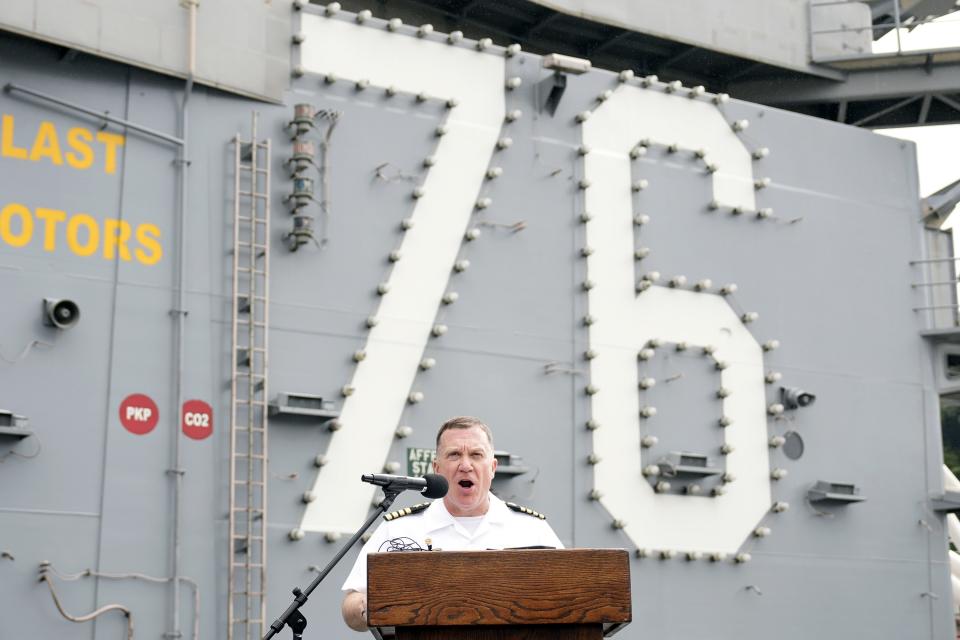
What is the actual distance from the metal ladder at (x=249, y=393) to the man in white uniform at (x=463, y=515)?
4.44m

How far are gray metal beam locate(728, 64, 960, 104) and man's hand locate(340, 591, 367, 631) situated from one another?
10226 millimetres

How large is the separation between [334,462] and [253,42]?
288cm

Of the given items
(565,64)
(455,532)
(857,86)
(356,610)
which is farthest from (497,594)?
(857,86)

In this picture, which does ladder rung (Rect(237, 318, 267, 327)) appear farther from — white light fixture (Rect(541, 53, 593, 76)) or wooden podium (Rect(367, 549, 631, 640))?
wooden podium (Rect(367, 549, 631, 640))

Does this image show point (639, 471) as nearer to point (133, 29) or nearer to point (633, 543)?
point (633, 543)

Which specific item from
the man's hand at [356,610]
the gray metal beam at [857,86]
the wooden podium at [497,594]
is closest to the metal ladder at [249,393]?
the man's hand at [356,610]

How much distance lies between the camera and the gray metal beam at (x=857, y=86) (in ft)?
42.8

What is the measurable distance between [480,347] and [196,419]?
225 cm

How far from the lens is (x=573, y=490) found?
10188 millimetres

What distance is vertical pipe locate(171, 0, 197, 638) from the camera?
27.6 feet

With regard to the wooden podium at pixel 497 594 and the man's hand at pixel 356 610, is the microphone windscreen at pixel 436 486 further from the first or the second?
the wooden podium at pixel 497 594

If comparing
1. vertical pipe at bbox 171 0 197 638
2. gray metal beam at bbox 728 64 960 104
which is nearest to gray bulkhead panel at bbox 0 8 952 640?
vertical pipe at bbox 171 0 197 638

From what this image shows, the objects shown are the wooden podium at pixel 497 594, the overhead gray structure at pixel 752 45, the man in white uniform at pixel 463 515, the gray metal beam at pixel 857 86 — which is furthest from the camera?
the gray metal beam at pixel 857 86

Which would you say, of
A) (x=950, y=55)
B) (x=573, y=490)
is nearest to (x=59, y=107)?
(x=573, y=490)
